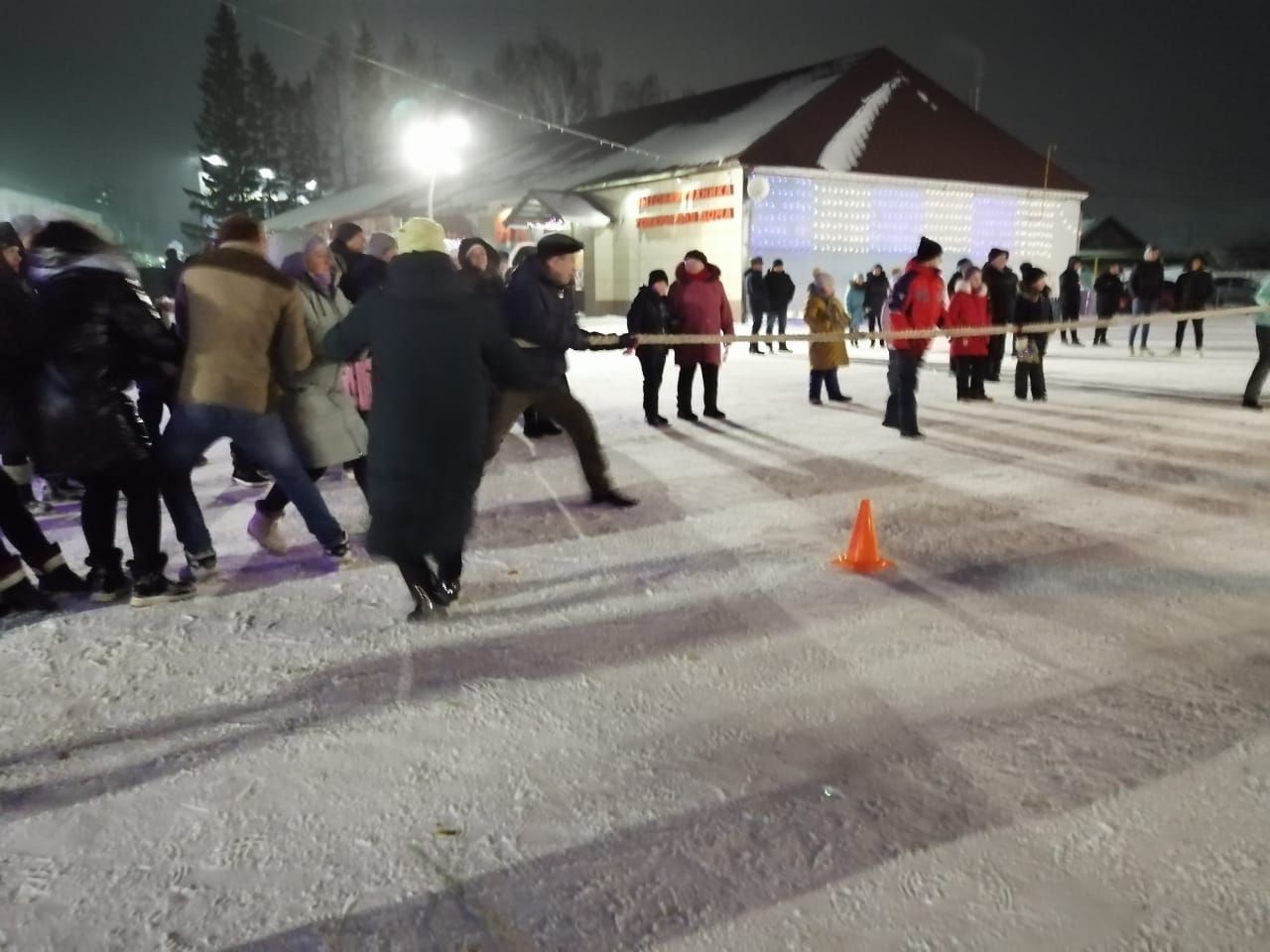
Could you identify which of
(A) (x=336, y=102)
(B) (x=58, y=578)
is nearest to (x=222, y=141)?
(A) (x=336, y=102)

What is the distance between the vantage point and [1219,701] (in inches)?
124

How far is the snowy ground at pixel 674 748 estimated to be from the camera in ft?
7.11

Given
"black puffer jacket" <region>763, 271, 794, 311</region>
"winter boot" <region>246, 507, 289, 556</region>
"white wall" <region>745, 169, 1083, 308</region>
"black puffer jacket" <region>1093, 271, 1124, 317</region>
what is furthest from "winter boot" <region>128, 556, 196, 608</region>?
"white wall" <region>745, 169, 1083, 308</region>

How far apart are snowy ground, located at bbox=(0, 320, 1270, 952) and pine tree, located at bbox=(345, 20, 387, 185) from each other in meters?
49.9

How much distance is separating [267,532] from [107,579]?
0.81 m

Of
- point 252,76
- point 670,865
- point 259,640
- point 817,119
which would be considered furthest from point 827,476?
point 252,76

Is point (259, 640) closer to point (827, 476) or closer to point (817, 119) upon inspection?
point (827, 476)

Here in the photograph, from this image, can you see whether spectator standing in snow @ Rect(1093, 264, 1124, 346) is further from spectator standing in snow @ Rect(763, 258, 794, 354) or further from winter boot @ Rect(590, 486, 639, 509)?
winter boot @ Rect(590, 486, 639, 509)

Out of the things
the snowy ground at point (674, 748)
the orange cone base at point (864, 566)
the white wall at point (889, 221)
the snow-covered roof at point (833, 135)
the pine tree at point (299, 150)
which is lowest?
the snowy ground at point (674, 748)

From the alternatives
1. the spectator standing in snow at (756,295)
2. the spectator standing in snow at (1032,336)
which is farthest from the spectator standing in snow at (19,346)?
the spectator standing in snow at (756,295)

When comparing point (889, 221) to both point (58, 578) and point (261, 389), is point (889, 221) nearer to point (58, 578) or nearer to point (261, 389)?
point (261, 389)

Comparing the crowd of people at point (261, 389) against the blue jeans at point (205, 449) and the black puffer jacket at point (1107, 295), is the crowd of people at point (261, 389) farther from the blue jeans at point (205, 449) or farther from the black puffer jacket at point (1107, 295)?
the black puffer jacket at point (1107, 295)

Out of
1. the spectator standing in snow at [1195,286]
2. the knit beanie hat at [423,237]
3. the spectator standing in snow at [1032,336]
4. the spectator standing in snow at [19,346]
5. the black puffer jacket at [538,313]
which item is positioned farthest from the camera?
the spectator standing in snow at [1195,286]

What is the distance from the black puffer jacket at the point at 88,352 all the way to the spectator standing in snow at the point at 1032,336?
8810 mm
